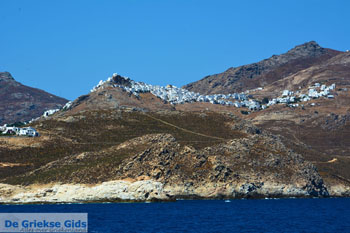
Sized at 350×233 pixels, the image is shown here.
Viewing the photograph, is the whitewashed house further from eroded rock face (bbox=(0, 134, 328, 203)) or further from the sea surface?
the sea surface

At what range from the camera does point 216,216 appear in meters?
92.0

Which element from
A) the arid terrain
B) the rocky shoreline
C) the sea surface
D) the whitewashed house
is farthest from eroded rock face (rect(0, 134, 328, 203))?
the whitewashed house

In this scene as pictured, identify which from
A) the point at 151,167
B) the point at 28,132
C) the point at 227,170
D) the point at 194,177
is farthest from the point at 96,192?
the point at 28,132

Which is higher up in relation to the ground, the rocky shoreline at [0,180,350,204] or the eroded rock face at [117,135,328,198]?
the eroded rock face at [117,135,328,198]

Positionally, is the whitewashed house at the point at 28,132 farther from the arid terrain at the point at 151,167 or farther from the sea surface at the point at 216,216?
the sea surface at the point at 216,216

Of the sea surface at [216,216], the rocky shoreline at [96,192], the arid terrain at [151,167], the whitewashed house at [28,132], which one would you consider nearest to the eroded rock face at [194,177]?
the rocky shoreline at [96,192]

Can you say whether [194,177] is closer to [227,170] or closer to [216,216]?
[227,170]

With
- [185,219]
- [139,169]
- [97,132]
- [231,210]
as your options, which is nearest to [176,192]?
[139,169]

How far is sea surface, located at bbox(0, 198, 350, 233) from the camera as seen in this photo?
255ft

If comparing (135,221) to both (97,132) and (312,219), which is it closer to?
(312,219)

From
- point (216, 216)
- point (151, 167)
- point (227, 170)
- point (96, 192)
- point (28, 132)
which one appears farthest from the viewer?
point (28, 132)

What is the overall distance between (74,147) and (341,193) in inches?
2814

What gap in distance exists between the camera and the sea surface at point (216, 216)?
77.8m

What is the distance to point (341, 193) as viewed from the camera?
504 ft
